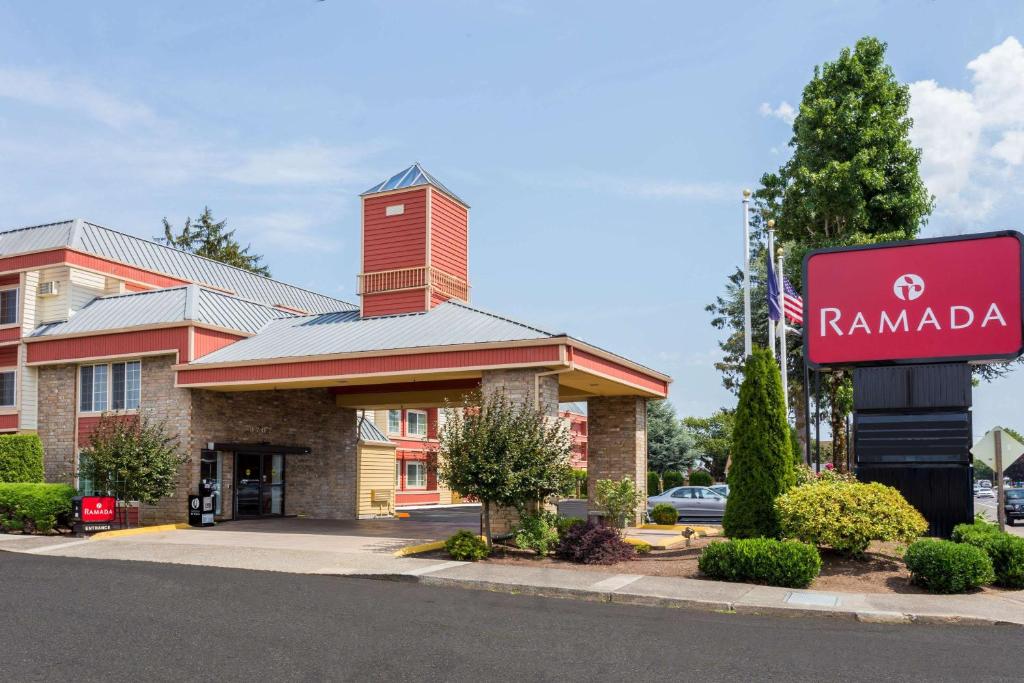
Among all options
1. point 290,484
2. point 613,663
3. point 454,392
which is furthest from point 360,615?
point 290,484

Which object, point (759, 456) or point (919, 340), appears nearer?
point (759, 456)

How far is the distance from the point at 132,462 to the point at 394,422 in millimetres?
26500

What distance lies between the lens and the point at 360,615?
12.3 metres

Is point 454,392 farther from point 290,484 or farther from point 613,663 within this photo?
point 613,663

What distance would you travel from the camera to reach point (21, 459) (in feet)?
87.4

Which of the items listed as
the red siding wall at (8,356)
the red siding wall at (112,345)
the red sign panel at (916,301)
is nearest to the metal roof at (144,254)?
the red siding wall at (8,356)

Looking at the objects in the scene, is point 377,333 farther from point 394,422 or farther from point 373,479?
point 394,422

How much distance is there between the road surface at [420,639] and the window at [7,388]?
16418 millimetres

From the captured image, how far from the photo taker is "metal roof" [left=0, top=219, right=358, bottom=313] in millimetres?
32250

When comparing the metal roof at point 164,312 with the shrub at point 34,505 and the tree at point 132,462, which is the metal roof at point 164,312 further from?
the shrub at point 34,505

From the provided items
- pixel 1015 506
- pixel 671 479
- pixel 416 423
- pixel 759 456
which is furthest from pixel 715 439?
pixel 759 456

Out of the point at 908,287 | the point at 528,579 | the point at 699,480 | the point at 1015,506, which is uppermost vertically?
the point at 908,287

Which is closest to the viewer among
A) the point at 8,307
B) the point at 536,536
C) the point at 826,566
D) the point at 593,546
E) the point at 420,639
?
the point at 420,639

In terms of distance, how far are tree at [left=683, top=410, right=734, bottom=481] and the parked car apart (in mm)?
27032
